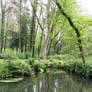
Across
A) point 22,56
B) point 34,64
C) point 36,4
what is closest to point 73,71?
point 34,64

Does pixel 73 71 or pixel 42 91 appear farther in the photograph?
pixel 73 71

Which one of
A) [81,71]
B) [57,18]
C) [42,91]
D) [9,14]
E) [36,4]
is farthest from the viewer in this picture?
[9,14]

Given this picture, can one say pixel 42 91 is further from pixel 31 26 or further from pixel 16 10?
pixel 16 10

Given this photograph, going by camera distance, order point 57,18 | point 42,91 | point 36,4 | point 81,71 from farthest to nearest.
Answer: point 36,4, point 57,18, point 81,71, point 42,91

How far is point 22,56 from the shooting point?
15.9 metres

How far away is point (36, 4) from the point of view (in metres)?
15.3

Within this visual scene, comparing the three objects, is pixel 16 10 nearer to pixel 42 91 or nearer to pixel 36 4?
Answer: pixel 36 4

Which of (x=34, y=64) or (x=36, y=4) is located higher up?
(x=36, y=4)

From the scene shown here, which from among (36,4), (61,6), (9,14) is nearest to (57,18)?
(61,6)

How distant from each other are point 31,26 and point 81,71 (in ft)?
37.9

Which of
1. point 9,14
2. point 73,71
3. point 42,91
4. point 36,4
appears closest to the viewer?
point 42,91

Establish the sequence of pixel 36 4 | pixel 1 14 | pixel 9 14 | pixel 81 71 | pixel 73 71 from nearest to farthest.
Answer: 1. pixel 81 71
2. pixel 73 71
3. pixel 36 4
4. pixel 1 14
5. pixel 9 14

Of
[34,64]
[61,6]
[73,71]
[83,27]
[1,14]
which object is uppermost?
[1,14]

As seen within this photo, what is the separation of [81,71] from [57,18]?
4.20m
